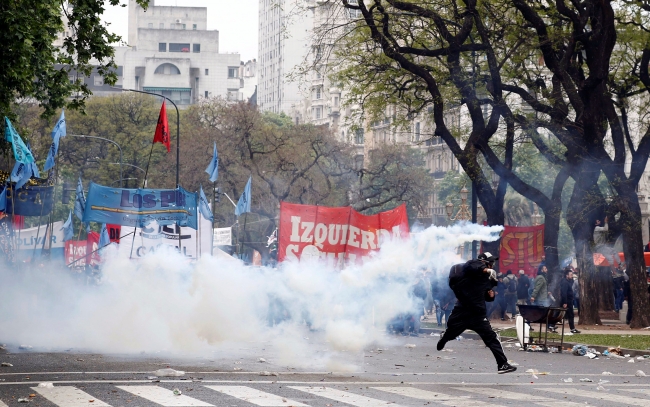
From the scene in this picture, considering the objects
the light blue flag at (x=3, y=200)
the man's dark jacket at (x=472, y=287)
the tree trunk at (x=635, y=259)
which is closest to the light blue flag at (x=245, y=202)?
the light blue flag at (x=3, y=200)

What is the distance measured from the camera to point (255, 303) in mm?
18250

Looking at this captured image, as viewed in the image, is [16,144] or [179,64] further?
[179,64]

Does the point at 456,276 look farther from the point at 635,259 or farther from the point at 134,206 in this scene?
the point at 134,206

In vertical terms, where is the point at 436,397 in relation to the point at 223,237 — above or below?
below

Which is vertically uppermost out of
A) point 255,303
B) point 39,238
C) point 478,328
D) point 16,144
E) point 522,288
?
point 16,144

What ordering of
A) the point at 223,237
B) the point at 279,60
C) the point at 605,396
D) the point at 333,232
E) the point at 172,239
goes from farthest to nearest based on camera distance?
the point at 279,60 → the point at 223,237 → the point at 172,239 → the point at 333,232 → the point at 605,396

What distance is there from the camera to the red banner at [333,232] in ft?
76.5

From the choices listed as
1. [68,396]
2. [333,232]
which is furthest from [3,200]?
[68,396]

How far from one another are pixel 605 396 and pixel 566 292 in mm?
14731

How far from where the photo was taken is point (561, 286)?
27.2m

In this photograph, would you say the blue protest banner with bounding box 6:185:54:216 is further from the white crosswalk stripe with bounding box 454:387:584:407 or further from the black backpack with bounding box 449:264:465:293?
the white crosswalk stripe with bounding box 454:387:584:407

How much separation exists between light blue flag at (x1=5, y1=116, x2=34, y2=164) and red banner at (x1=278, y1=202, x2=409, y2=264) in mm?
6918

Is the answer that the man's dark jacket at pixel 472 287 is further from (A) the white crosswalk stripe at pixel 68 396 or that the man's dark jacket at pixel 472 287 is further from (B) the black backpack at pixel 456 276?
(A) the white crosswalk stripe at pixel 68 396

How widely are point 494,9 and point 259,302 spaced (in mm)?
13821
